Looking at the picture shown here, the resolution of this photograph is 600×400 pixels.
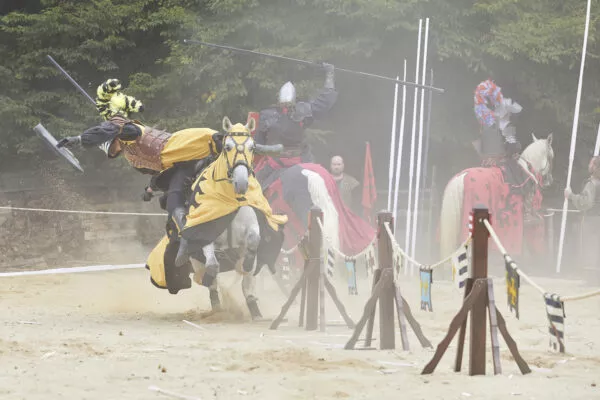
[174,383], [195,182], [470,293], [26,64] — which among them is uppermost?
[26,64]

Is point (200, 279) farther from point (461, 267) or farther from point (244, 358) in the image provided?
point (461, 267)

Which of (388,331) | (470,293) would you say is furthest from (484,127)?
(470,293)

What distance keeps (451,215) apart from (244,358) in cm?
650

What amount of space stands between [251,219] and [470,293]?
12.1 ft

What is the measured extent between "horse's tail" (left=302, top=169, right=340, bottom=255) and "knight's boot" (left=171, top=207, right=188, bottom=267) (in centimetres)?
253

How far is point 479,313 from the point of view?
7.38 meters

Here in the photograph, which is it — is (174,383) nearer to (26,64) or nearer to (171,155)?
(171,155)

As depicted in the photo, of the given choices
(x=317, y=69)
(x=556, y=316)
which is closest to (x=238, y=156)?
(x=556, y=316)

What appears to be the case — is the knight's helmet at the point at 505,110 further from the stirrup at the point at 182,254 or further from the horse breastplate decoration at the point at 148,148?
the stirrup at the point at 182,254

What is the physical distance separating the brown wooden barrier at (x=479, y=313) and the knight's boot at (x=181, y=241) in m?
3.96

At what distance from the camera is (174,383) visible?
7277 millimetres

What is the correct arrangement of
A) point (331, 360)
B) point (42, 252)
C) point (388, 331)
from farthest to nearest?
point (42, 252), point (388, 331), point (331, 360)

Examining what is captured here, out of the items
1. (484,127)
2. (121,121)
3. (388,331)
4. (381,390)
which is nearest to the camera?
(381,390)

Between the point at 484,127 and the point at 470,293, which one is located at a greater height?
the point at 484,127
